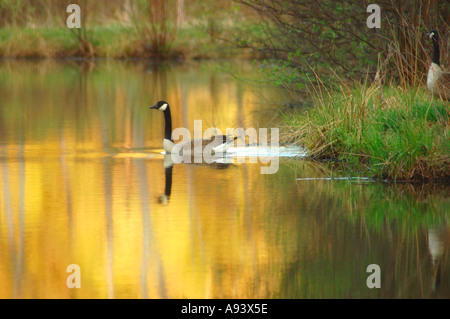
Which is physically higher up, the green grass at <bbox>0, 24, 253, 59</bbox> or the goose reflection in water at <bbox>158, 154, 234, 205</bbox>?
the green grass at <bbox>0, 24, 253, 59</bbox>

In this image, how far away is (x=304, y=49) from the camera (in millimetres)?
16656
